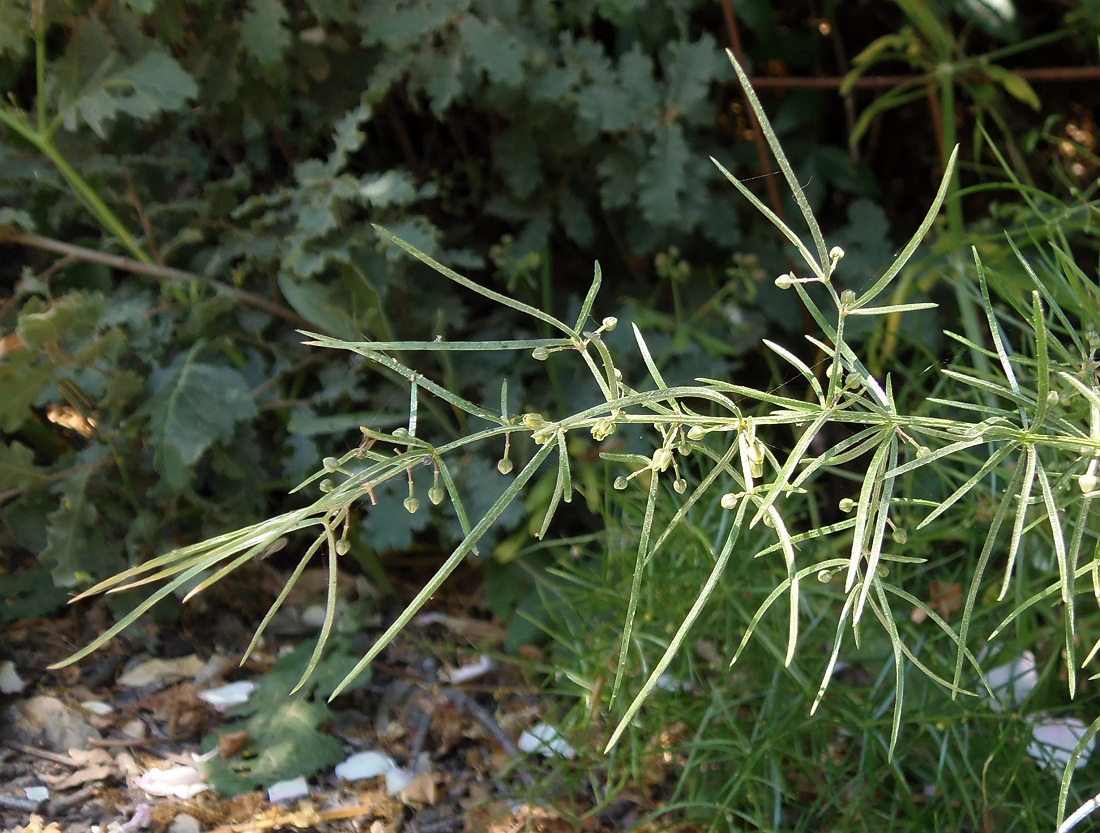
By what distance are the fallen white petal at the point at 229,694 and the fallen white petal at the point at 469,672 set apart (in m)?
0.24

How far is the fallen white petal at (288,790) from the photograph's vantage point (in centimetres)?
102

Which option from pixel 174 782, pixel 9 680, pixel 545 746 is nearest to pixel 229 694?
pixel 174 782

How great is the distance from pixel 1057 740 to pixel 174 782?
0.95 m

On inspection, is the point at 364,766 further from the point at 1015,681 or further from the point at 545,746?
the point at 1015,681

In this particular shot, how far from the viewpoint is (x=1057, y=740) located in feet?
3.39

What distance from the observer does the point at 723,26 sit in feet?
5.57

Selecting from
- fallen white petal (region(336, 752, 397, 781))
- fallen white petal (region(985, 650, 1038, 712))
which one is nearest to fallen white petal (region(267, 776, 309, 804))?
fallen white petal (region(336, 752, 397, 781))

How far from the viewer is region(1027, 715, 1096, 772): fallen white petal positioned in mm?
921

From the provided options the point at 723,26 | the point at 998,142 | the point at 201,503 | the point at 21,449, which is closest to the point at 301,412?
the point at 201,503

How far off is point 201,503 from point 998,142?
1.52 meters

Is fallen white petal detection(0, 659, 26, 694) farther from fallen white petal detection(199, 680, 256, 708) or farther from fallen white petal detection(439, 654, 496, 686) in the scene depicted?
fallen white petal detection(439, 654, 496, 686)

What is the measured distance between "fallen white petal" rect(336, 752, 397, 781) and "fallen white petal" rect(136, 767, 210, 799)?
15 cm

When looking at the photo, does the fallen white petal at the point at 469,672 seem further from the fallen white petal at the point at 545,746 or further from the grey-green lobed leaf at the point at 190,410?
the grey-green lobed leaf at the point at 190,410

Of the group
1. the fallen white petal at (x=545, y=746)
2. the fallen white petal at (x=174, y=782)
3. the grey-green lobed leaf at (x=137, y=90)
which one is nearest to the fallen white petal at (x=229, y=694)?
the fallen white petal at (x=174, y=782)
